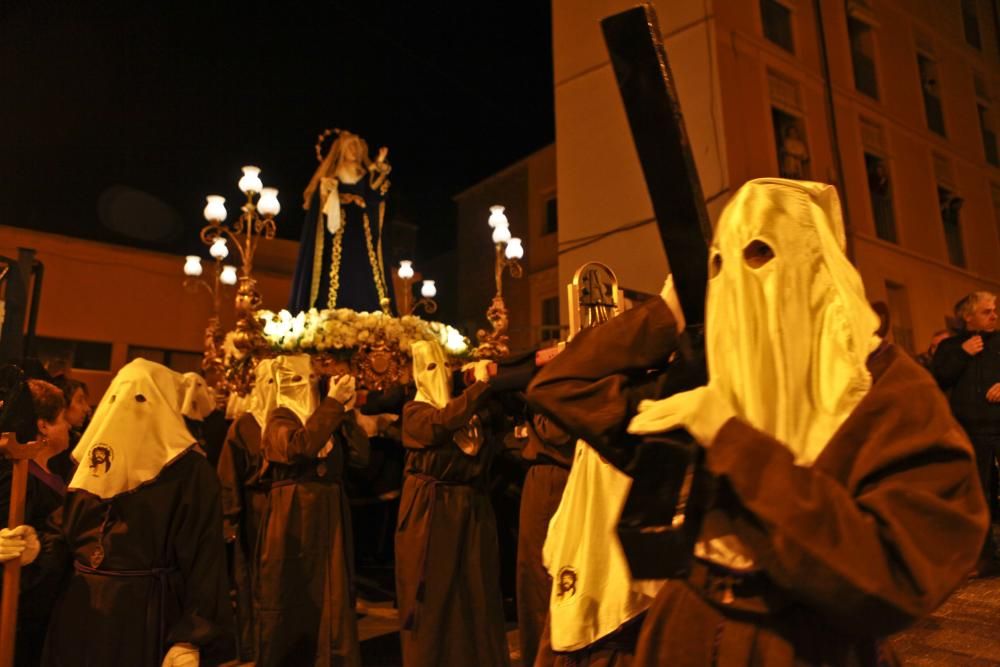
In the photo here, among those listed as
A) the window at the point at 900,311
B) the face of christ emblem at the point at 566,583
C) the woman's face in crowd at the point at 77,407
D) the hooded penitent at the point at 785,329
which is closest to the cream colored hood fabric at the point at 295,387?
the woman's face in crowd at the point at 77,407

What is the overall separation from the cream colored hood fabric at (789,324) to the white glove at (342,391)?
336 cm

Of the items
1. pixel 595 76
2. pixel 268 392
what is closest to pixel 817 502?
pixel 268 392

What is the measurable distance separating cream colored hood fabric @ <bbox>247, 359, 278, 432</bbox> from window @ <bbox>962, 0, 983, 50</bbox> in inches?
622

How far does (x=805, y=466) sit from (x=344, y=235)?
852 cm

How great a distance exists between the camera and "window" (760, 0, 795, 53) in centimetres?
1110

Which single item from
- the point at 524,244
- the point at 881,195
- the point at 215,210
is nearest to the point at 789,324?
the point at 215,210

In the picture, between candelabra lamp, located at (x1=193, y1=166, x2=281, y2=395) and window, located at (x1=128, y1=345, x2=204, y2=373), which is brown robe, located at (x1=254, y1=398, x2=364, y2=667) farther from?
window, located at (x1=128, y1=345, x2=204, y2=373)

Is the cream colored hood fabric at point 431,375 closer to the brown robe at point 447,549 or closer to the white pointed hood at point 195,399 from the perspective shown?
the brown robe at point 447,549

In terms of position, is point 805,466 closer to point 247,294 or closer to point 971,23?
point 247,294

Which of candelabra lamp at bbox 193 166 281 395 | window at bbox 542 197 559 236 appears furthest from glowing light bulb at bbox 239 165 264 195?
window at bbox 542 197 559 236

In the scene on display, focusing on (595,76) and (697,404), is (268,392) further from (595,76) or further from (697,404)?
(595,76)

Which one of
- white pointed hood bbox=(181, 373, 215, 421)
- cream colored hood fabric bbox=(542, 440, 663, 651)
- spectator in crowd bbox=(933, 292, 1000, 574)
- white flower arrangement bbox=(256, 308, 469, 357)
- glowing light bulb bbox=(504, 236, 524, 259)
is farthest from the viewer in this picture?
glowing light bulb bbox=(504, 236, 524, 259)

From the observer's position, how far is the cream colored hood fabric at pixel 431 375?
493cm

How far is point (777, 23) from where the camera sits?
37.1 feet
